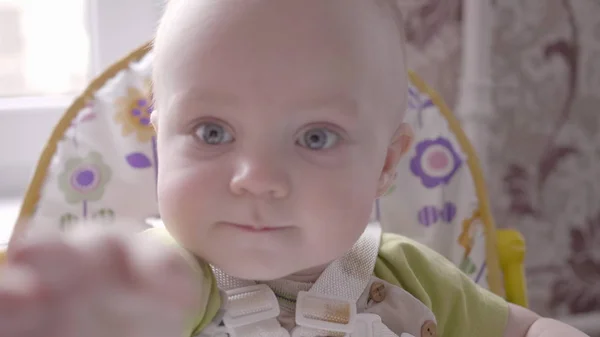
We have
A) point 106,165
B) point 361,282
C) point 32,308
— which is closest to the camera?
point 32,308

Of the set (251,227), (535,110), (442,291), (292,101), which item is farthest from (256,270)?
(535,110)

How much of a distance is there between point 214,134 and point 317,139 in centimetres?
9

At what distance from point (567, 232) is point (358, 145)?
894 mm

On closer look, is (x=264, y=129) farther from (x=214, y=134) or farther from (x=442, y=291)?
(x=442, y=291)

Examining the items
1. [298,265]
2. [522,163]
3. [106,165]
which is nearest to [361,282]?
[298,265]

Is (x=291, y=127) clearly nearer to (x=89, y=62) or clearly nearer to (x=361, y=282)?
(x=361, y=282)

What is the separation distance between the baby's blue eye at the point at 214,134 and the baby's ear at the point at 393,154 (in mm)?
197

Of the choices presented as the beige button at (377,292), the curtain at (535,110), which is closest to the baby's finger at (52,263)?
the beige button at (377,292)

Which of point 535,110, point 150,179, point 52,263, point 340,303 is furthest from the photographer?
point 535,110

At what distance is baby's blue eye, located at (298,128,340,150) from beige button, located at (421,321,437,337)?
230 millimetres

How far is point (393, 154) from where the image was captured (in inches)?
30.0

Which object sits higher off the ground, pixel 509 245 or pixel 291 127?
pixel 291 127

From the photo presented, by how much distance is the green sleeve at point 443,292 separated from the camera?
30.8 inches

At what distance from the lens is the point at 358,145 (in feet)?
2.16
